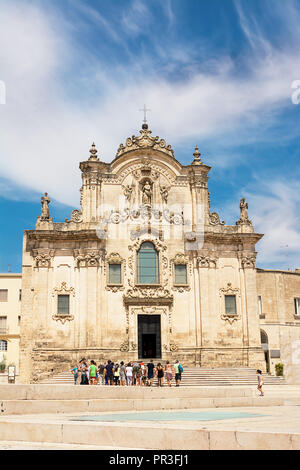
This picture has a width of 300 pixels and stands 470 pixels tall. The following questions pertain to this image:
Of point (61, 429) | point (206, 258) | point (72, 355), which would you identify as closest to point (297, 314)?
point (206, 258)

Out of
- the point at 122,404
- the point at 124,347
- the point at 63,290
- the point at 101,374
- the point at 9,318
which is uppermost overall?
the point at 63,290

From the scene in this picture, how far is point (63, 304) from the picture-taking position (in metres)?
32.6

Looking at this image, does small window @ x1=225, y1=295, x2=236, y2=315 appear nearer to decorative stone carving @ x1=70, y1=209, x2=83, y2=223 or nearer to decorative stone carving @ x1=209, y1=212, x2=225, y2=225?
decorative stone carving @ x1=209, y1=212, x2=225, y2=225

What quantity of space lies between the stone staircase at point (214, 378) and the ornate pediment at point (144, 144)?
45.6 ft

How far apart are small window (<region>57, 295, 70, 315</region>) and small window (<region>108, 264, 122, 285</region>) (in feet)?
9.32

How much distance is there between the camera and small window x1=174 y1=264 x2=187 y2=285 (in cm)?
3359

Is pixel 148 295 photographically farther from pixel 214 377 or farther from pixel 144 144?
pixel 144 144

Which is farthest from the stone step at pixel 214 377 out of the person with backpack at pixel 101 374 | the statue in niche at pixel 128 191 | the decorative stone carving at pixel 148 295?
the statue in niche at pixel 128 191

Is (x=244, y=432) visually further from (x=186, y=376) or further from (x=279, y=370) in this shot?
(x=279, y=370)

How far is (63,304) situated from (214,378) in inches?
393

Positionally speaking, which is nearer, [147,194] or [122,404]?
[122,404]

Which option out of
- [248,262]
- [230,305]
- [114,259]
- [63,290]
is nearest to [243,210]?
[248,262]

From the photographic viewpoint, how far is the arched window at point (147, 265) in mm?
33344
